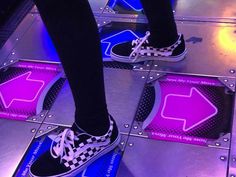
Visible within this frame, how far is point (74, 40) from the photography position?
3.65 ft

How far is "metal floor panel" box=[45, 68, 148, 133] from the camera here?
1656mm

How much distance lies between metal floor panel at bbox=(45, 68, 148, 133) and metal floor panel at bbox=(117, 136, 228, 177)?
14 centimetres

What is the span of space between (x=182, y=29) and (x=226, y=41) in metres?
0.26

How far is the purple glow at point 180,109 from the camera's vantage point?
60.7 inches

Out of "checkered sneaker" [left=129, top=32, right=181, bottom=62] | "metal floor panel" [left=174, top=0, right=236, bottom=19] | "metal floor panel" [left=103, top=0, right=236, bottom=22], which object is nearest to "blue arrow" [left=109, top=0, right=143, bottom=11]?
"metal floor panel" [left=103, top=0, right=236, bottom=22]

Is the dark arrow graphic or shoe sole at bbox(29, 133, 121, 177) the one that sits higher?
shoe sole at bbox(29, 133, 121, 177)

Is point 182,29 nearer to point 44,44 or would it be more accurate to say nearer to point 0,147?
point 44,44

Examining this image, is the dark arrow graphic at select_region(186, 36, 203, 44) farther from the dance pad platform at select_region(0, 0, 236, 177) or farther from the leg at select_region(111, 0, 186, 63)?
the leg at select_region(111, 0, 186, 63)

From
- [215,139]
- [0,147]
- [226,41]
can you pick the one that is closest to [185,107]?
[215,139]

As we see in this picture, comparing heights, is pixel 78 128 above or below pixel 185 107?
above

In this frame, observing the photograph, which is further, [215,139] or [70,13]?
[215,139]

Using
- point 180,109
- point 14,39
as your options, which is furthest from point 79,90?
point 14,39

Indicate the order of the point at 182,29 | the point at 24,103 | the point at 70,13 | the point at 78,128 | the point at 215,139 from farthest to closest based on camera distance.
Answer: the point at 182,29 → the point at 24,103 → the point at 215,139 → the point at 78,128 → the point at 70,13

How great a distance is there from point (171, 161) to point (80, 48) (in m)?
0.60
